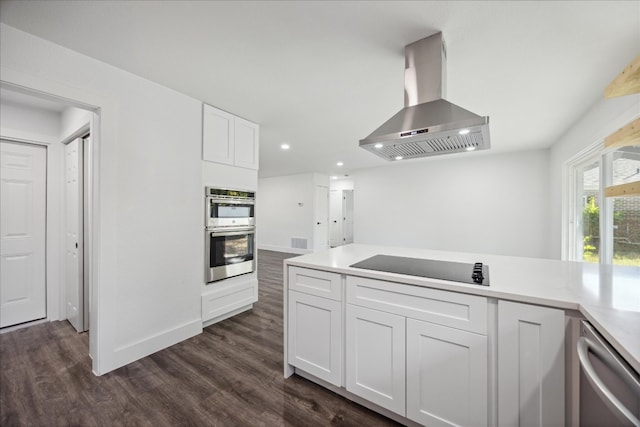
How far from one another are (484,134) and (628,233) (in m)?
2.17

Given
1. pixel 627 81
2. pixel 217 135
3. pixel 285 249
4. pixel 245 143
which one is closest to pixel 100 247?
pixel 217 135

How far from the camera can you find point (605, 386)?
819mm

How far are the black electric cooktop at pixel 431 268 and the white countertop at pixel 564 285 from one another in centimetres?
6

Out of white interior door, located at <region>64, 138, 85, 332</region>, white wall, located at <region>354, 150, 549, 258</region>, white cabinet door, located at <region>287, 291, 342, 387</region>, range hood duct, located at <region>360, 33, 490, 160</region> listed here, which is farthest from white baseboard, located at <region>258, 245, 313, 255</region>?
range hood duct, located at <region>360, 33, 490, 160</region>

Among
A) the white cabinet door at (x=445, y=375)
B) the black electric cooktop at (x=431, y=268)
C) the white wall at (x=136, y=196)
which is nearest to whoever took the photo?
the white cabinet door at (x=445, y=375)

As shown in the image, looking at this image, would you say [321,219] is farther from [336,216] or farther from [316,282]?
[316,282]

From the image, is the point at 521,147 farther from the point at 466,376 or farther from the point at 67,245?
the point at 67,245

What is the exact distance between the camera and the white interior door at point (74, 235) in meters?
2.57

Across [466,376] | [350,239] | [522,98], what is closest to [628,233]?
[522,98]

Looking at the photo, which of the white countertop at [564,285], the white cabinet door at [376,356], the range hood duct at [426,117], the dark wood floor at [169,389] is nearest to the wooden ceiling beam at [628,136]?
the range hood duct at [426,117]

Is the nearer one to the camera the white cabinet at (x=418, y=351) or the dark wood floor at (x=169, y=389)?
the white cabinet at (x=418, y=351)

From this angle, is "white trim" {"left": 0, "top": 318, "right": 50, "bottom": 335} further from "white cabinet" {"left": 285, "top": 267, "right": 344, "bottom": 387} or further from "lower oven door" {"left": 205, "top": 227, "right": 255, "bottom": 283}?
"white cabinet" {"left": 285, "top": 267, "right": 344, "bottom": 387}

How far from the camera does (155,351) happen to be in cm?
224

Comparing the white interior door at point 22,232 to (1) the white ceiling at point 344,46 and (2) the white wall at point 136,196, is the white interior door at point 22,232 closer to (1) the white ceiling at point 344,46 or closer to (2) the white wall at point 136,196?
(2) the white wall at point 136,196
